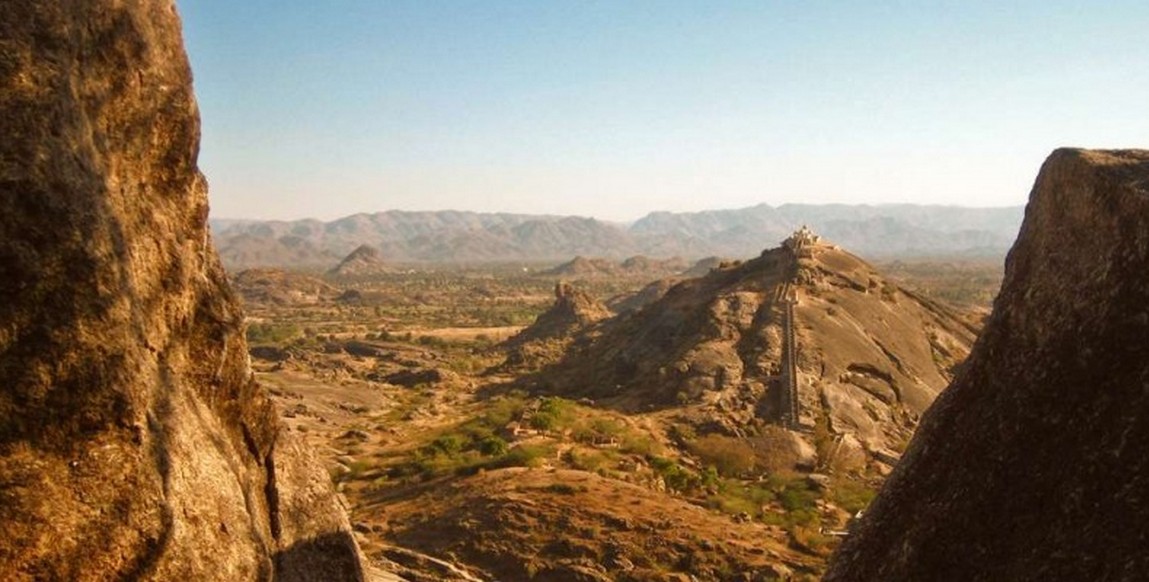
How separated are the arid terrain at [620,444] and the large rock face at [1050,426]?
13362mm

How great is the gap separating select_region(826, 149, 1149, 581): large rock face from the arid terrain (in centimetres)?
1336

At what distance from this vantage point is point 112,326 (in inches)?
304

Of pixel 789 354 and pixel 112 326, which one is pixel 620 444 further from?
pixel 112 326

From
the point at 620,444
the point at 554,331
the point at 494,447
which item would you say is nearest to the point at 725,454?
the point at 620,444

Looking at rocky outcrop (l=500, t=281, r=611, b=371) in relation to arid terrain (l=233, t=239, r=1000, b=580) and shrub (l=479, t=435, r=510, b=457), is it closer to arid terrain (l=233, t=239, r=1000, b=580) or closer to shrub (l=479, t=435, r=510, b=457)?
arid terrain (l=233, t=239, r=1000, b=580)

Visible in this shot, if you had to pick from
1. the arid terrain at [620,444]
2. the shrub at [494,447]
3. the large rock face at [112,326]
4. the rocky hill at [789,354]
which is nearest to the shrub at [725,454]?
the arid terrain at [620,444]

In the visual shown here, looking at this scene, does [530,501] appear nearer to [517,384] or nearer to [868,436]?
[868,436]

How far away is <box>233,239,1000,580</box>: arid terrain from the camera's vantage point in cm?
2402

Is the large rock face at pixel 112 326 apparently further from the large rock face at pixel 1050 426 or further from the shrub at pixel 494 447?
the shrub at pixel 494 447

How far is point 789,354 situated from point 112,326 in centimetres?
4196

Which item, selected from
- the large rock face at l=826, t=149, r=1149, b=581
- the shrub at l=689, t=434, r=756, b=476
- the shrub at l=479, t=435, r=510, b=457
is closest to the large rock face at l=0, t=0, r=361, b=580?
the large rock face at l=826, t=149, r=1149, b=581

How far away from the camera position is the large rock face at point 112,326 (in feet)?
23.2

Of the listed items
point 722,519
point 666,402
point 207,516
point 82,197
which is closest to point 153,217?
point 82,197

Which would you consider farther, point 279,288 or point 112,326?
point 279,288
